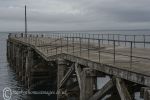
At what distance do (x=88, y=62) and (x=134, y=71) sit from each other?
4111 mm

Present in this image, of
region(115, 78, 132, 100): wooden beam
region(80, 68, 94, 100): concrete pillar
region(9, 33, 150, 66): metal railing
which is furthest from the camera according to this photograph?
region(9, 33, 150, 66): metal railing

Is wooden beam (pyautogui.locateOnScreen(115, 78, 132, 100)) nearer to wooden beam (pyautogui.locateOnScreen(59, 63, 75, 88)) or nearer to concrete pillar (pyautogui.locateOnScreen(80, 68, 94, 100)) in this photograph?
→ concrete pillar (pyautogui.locateOnScreen(80, 68, 94, 100))

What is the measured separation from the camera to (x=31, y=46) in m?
31.5

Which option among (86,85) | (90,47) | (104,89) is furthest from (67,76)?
(90,47)

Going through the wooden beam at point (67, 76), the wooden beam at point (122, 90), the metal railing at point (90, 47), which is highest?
the metal railing at point (90, 47)

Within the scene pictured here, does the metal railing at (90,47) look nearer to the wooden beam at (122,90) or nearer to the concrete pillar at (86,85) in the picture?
the concrete pillar at (86,85)

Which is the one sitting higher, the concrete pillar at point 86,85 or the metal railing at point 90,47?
the metal railing at point 90,47

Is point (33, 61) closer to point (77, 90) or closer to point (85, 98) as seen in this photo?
point (77, 90)

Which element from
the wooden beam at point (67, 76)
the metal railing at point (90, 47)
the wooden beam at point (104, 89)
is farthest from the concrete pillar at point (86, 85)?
the wooden beam at point (67, 76)

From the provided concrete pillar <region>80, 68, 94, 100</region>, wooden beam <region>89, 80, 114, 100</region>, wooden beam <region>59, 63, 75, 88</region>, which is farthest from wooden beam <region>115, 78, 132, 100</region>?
wooden beam <region>59, 63, 75, 88</region>

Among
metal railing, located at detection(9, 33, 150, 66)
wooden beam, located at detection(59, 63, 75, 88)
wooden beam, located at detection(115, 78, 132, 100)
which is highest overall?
metal railing, located at detection(9, 33, 150, 66)

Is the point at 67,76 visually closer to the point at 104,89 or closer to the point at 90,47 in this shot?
the point at 104,89

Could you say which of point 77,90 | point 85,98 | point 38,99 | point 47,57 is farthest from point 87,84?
point 38,99

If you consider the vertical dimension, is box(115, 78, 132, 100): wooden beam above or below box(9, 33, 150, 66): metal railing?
below
